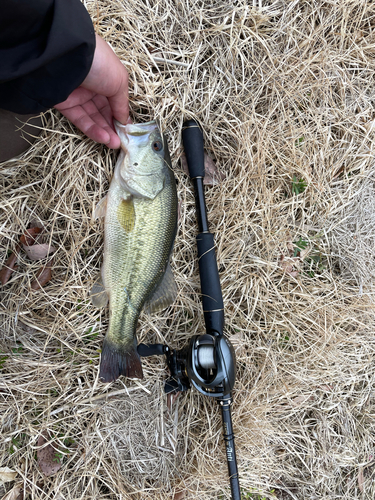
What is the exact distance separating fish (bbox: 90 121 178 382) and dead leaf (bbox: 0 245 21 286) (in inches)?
24.2

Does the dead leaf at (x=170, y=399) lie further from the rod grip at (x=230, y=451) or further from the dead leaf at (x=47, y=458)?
the dead leaf at (x=47, y=458)

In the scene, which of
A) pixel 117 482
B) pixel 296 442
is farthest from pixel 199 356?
pixel 296 442

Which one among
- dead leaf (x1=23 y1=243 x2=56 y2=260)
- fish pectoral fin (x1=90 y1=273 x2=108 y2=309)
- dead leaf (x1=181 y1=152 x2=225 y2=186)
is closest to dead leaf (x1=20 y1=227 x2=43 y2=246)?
dead leaf (x1=23 y1=243 x2=56 y2=260)

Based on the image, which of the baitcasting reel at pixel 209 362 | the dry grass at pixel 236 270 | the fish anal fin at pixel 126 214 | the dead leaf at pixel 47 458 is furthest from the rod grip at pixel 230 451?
the fish anal fin at pixel 126 214

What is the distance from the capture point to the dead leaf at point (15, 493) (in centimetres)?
218

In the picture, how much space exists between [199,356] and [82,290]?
37.8 inches

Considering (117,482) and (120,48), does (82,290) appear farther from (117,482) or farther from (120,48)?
(120,48)

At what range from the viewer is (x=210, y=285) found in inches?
87.7

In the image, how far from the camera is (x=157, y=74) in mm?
2246

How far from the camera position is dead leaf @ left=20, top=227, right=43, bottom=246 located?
222 cm

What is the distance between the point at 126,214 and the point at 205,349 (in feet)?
3.33

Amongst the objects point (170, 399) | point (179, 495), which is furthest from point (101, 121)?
point (179, 495)

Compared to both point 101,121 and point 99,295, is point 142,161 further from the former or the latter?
point 99,295

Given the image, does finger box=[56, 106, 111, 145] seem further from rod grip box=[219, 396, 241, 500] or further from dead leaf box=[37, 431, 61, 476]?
dead leaf box=[37, 431, 61, 476]
